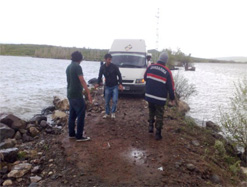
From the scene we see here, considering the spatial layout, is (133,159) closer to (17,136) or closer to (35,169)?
(35,169)

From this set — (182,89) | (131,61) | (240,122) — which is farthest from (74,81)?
(182,89)

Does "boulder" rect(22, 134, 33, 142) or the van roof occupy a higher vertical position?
the van roof

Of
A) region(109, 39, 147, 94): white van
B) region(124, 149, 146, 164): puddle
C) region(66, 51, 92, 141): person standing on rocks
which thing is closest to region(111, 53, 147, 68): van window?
region(109, 39, 147, 94): white van

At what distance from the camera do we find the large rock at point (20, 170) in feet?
15.5

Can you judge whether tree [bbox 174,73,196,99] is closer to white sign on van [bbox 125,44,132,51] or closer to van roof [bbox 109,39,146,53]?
van roof [bbox 109,39,146,53]

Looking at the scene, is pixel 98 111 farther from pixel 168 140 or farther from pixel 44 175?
pixel 44 175

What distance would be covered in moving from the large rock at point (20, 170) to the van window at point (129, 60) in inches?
308

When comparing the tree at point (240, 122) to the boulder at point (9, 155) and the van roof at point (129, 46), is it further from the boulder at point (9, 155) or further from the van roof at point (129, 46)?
the boulder at point (9, 155)

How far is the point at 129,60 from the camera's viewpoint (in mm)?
12141

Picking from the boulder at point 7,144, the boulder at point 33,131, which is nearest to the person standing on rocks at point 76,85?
the boulder at point 7,144

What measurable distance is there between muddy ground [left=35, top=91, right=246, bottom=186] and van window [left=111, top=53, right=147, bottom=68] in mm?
4862

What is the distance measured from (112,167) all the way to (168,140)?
2244 millimetres

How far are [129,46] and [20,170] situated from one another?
918 centimetres

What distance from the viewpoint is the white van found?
37.0 ft
